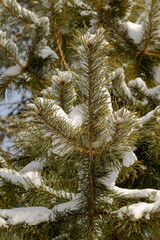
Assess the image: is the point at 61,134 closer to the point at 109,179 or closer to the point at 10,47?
the point at 109,179

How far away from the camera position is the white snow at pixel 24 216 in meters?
1.31

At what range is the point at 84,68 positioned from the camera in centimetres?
108

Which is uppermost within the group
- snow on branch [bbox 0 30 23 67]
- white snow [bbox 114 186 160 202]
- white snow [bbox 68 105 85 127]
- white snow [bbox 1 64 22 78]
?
snow on branch [bbox 0 30 23 67]

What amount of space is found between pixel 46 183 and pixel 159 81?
5.31ft

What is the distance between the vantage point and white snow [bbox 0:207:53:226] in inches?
51.5

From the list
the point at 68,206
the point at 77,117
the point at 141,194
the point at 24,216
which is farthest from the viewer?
the point at 141,194

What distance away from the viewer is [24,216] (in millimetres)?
1354

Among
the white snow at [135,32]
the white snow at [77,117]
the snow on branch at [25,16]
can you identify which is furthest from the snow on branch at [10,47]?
the white snow at [77,117]

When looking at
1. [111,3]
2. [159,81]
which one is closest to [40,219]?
[159,81]

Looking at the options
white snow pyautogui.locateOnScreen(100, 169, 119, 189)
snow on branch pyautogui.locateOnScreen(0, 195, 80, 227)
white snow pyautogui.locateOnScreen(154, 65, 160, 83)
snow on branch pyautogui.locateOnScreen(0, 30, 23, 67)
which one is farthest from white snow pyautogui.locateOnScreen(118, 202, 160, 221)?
snow on branch pyautogui.locateOnScreen(0, 30, 23, 67)

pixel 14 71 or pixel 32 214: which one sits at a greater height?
pixel 14 71

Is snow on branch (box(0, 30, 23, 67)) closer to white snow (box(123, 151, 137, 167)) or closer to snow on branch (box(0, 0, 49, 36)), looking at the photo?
snow on branch (box(0, 0, 49, 36))

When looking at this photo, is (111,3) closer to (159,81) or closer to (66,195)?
(159,81)

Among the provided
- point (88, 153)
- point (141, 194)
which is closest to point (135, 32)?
point (141, 194)
